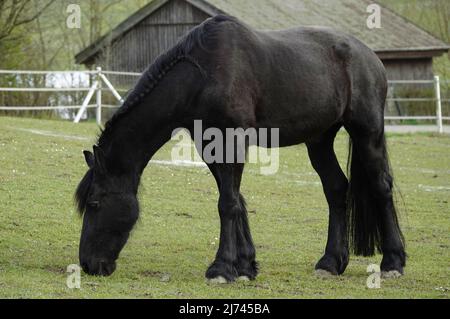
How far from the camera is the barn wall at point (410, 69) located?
3862 cm

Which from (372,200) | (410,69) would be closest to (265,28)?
(410,69)

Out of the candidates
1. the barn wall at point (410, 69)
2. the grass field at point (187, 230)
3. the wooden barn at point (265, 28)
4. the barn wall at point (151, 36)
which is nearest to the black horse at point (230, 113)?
the grass field at point (187, 230)

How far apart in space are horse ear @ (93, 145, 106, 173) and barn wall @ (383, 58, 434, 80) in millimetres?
31949

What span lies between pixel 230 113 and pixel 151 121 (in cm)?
75

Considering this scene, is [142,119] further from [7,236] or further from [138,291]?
[7,236]

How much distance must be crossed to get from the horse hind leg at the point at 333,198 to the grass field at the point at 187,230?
8.6 inches

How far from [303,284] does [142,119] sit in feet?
6.89

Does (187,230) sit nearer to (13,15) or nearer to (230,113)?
(230,113)

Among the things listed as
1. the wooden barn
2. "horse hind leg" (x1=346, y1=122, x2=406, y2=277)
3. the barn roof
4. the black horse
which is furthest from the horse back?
the barn roof

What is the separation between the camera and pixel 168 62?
7.78 m

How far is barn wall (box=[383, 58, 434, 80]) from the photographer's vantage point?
127ft

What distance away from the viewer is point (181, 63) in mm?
7797

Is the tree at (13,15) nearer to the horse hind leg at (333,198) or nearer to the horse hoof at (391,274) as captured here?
the horse hind leg at (333,198)
